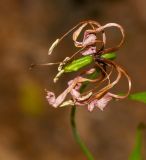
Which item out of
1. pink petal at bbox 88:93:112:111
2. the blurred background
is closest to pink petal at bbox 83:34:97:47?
pink petal at bbox 88:93:112:111

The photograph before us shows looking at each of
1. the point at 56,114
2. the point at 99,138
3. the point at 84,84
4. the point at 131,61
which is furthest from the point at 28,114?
the point at 84,84

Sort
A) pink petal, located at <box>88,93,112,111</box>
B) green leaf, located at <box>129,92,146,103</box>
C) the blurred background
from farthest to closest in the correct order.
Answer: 1. the blurred background
2. green leaf, located at <box>129,92,146,103</box>
3. pink petal, located at <box>88,93,112,111</box>

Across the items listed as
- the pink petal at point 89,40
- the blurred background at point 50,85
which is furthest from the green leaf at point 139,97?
the blurred background at point 50,85

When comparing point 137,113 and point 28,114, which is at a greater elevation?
point 28,114

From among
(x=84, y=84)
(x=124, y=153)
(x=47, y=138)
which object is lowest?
(x=124, y=153)

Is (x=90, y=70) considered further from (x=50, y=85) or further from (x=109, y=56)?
(x=50, y=85)

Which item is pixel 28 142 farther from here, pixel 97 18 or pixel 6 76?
pixel 97 18

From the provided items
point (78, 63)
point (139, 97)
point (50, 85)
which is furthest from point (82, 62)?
point (50, 85)

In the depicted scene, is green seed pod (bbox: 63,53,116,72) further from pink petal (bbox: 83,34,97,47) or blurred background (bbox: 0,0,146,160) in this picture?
blurred background (bbox: 0,0,146,160)

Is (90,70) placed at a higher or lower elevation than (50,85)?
higher
